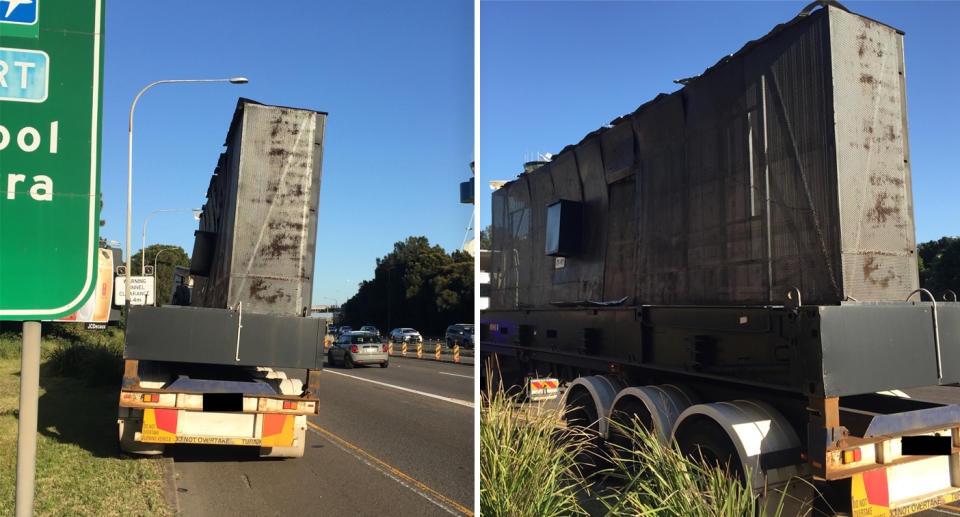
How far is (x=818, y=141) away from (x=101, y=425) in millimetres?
10495

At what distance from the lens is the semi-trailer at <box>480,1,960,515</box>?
16.2ft

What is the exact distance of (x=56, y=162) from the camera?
7.51 ft

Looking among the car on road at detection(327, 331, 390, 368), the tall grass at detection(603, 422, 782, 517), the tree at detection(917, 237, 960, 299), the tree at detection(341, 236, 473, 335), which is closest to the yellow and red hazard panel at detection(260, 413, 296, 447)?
the tall grass at detection(603, 422, 782, 517)

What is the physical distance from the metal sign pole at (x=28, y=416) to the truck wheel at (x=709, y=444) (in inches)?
168


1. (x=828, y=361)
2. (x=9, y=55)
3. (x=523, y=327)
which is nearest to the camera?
(x=9, y=55)

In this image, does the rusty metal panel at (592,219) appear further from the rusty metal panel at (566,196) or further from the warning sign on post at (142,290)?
the warning sign on post at (142,290)

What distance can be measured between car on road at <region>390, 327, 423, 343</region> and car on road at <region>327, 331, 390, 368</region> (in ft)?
60.3

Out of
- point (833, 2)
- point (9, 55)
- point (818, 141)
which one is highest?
point (833, 2)

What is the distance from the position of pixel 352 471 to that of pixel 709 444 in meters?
4.40

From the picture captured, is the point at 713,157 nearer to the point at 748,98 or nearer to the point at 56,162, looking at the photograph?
the point at 748,98

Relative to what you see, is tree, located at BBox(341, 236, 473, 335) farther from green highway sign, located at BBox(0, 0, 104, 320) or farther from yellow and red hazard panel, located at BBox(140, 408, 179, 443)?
green highway sign, located at BBox(0, 0, 104, 320)

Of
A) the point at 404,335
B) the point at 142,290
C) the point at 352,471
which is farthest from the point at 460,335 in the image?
the point at 352,471

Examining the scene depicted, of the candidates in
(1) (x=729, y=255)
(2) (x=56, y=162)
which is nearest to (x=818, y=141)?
(1) (x=729, y=255)

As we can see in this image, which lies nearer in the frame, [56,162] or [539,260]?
[56,162]
